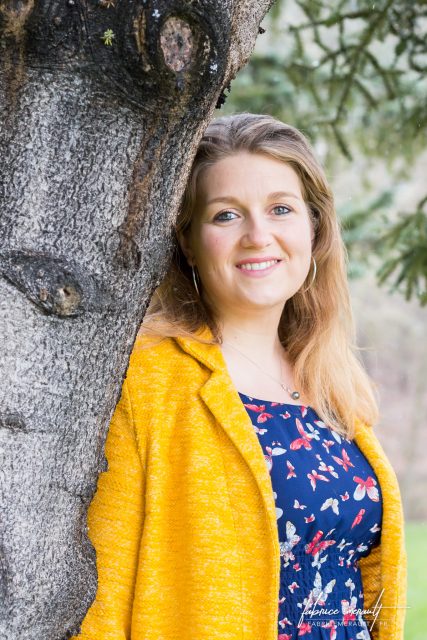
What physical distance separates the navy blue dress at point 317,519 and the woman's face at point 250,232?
32cm

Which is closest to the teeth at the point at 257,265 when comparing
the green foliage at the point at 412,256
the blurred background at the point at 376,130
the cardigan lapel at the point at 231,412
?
the cardigan lapel at the point at 231,412

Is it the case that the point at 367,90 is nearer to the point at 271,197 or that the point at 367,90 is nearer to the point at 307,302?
the point at 307,302

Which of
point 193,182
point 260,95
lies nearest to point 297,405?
point 193,182

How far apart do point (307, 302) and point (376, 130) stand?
4464 mm

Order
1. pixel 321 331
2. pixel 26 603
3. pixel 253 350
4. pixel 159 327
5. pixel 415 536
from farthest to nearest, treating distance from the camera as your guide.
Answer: pixel 415 536
pixel 321 331
pixel 253 350
pixel 159 327
pixel 26 603

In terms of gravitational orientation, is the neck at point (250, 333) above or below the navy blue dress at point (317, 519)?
above

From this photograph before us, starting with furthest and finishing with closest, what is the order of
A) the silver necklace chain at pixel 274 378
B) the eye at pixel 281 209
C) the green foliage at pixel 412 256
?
the green foliage at pixel 412 256 < the silver necklace chain at pixel 274 378 < the eye at pixel 281 209

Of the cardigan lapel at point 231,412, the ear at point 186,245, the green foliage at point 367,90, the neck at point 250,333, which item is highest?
the green foliage at point 367,90

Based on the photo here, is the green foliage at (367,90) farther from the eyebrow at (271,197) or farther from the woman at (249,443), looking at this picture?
the eyebrow at (271,197)

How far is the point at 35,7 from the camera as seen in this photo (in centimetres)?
117

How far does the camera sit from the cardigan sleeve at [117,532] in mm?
1763

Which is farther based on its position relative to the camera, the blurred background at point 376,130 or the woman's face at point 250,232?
the blurred background at point 376,130

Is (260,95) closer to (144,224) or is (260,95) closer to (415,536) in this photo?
(144,224)

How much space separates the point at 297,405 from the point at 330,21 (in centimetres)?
203
